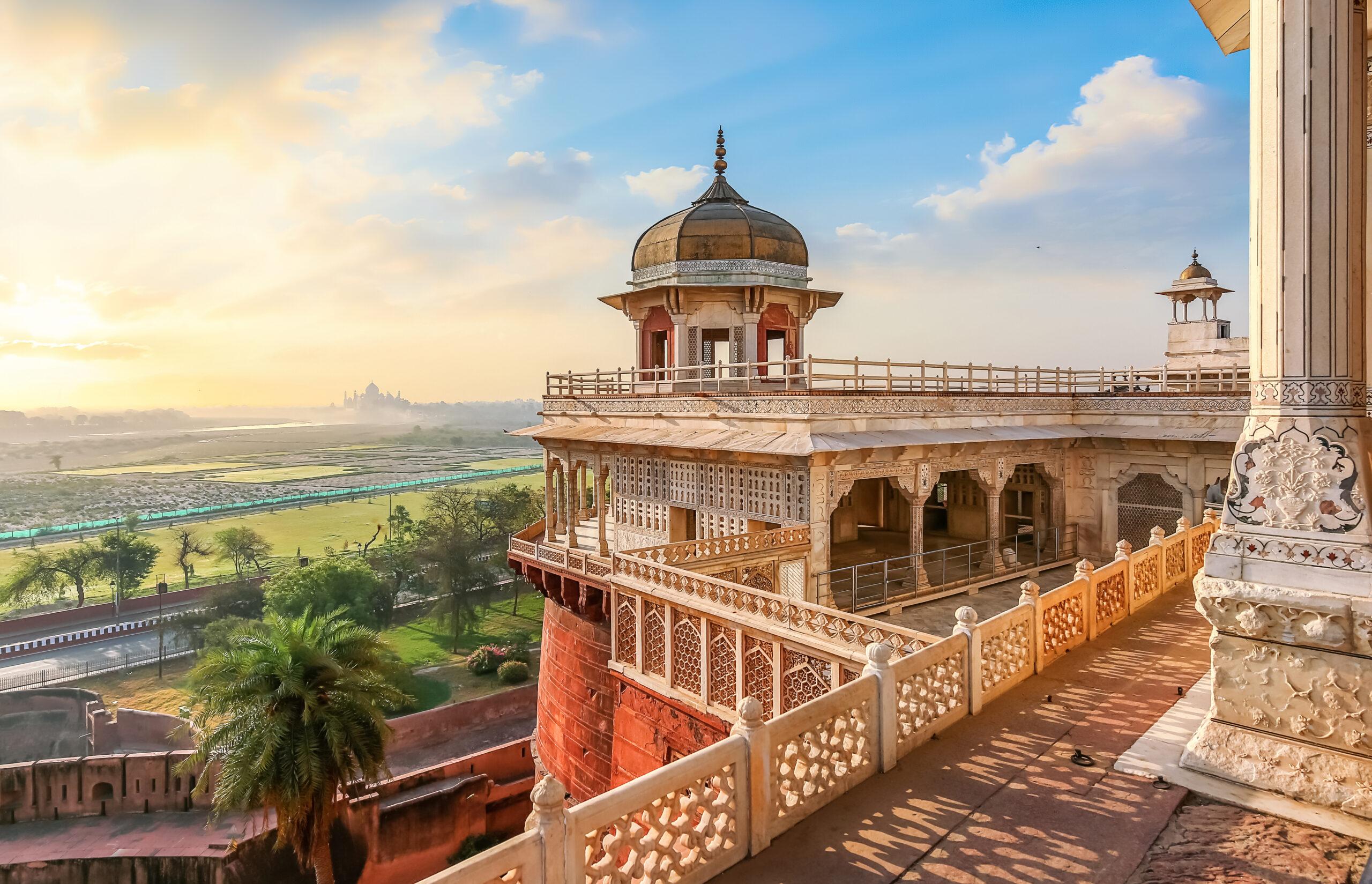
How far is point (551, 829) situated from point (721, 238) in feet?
59.7

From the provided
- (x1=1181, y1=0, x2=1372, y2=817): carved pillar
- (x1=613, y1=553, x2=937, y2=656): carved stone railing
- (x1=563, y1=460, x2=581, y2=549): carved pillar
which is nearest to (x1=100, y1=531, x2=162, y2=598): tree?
(x1=563, y1=460, x2=581, y2=549): carved pillar

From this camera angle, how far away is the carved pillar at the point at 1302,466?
14.6 ft

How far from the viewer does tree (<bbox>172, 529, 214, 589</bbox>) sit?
54.8 meters

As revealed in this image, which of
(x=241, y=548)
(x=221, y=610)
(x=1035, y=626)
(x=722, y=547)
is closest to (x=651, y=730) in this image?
(x=722, y=547)

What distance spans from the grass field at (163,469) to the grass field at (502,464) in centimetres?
3581

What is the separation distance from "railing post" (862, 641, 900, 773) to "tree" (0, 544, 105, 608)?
6139 centimetres

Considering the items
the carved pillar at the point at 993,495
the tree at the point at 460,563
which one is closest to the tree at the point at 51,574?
the tree at the point at 460,563

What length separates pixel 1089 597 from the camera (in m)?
8.36

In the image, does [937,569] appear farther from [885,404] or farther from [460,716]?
[460,716]

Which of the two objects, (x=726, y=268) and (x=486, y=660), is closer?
(x=726, y=268)

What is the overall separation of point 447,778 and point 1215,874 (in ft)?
80.3

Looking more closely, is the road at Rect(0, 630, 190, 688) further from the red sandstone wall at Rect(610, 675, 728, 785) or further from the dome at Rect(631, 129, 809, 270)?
the red sandstone wall at Rect(610, 675, 728, 785)

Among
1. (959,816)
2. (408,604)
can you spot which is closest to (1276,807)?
(959,816)

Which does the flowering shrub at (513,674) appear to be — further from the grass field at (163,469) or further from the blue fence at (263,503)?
the grass field at (163,469)
